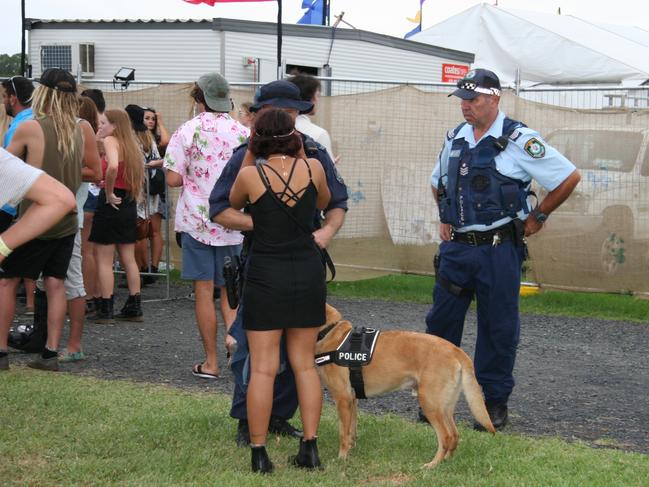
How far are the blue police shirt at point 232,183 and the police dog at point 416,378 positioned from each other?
1.91ft

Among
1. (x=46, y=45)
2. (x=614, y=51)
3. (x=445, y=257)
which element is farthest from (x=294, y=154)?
(x=614, y=51)

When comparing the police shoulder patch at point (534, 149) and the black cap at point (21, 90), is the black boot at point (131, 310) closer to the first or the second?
the black cap at point (21, 90)

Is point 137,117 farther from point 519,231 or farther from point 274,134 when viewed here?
point 274,134

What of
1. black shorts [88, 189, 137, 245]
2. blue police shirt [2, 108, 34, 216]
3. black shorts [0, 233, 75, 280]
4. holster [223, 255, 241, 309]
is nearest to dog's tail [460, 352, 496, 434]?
holster [223, 255, 241, 309]

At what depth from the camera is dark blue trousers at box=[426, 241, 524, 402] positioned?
18.0 feet

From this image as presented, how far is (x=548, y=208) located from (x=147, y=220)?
547 centimetres

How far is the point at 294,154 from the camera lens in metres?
4.50

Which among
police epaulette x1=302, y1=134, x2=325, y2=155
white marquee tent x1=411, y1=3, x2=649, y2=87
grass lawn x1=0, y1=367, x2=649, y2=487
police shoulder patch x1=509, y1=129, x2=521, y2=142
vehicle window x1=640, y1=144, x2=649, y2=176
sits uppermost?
white marquee tent x1=411, y1=3, x2=649, y2=87

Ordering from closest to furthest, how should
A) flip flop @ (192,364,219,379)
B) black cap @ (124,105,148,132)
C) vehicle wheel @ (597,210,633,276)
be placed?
flip flop @ (192,364,219,379) → vehicle wheel @ (597,210,633,276) → black cap @ (124,105,148,132)

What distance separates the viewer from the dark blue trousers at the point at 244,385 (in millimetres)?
4937

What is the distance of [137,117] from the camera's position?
33.3ft

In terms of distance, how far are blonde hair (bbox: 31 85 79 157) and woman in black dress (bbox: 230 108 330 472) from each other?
2503 millimetres

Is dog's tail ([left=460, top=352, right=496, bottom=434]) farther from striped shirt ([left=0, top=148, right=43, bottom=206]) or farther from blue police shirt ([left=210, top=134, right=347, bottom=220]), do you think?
striped shirt ([left=0, top=148, right=43, bottom=206])

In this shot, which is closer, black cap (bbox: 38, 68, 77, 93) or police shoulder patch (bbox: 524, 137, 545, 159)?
police shoulder patch (bbox: 524, 137, 545, 159)
